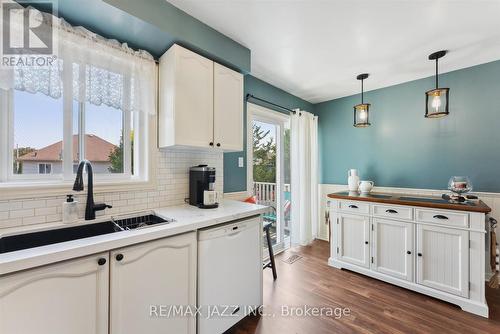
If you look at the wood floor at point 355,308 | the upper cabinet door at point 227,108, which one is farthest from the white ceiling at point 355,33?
the wood floor at point 355,308

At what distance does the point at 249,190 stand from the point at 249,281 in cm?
→ 115

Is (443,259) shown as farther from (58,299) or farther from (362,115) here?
(58,299)

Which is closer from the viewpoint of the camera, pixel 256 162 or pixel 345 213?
pixel 345 213

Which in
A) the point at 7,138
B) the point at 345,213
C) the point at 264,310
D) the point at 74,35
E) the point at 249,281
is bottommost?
the point at 264,310

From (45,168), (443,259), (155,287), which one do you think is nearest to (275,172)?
(443,259)

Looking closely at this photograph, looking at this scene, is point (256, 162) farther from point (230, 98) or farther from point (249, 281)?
point (249, 281)

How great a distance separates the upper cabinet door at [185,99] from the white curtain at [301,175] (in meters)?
1.80

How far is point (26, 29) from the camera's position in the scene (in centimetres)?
125

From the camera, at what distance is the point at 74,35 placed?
140cm

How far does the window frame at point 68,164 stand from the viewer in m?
1.28

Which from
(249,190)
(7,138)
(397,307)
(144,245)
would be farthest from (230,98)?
(397,307)

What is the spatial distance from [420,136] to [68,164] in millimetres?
3753

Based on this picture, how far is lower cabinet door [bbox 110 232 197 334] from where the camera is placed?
109 centimetres

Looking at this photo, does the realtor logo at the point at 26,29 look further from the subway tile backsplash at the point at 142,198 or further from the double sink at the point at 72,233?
the double sink at the point at 72,233
